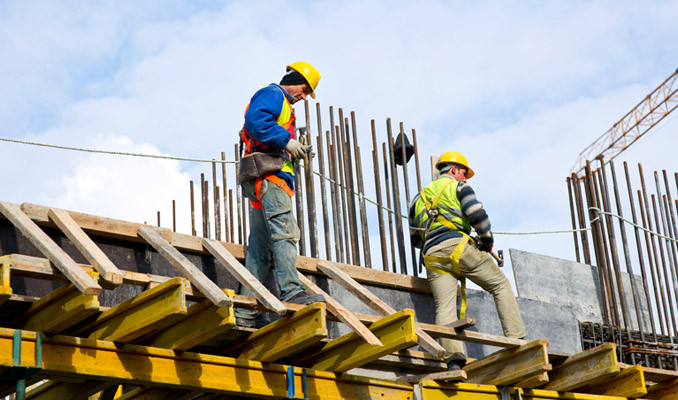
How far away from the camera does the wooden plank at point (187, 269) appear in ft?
20.1

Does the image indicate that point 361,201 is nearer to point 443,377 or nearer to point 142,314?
point 443,377

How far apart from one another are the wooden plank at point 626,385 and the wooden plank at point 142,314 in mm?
4471

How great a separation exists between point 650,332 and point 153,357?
7.40m

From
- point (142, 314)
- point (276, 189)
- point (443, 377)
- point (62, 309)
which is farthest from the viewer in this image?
point (276, 189)

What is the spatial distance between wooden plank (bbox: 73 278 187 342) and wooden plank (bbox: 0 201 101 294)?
1.55 ft

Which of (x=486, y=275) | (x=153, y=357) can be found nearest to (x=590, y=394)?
(x=486, y=275)

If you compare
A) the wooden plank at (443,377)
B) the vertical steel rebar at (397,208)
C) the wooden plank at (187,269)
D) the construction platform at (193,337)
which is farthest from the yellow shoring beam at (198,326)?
the vertical steel rebar at (397,208)

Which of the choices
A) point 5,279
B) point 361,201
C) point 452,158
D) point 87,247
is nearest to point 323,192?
point 361,201

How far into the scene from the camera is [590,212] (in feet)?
40.1

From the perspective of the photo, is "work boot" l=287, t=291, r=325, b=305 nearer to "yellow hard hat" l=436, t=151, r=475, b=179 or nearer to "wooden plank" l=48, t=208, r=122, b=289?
"wooden plank" l=48, t=208, r=122, b=289

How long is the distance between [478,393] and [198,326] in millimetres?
2692

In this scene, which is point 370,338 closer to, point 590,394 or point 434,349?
point 434,349

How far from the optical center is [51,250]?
20.0 feet

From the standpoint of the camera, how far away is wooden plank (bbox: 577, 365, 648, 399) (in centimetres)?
868
